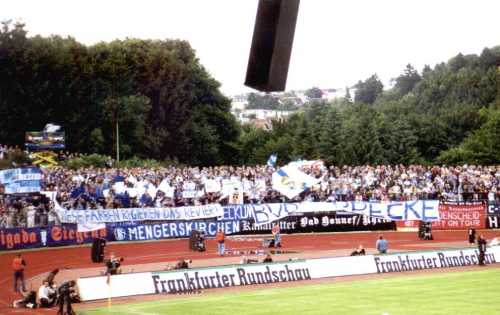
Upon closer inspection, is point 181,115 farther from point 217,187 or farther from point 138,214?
point 138,214

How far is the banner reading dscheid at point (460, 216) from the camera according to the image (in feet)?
155

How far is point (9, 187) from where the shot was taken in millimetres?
33125

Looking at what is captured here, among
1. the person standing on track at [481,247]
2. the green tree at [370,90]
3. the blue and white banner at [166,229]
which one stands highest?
the green tree at [370,90]

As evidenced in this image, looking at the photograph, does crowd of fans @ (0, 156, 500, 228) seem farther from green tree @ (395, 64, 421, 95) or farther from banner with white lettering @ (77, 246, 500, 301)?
green tree @ (395, 64, 421, 95)

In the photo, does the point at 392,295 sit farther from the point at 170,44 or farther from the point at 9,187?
the point at 170,44

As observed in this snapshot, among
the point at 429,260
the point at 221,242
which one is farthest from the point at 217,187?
the point at 429,260

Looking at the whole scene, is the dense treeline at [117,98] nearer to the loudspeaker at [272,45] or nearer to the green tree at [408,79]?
the loudspeaker at [272,45]

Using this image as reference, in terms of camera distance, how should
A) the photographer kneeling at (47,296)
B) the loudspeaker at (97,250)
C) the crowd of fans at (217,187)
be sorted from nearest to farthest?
the photographer kneeling at (47,296)
the loudspeaker at (97,250)
the crowd of fans at (217,187)

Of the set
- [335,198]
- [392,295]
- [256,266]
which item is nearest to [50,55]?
[335,198]

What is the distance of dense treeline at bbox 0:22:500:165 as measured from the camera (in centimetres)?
4916

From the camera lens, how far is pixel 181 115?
52500mm

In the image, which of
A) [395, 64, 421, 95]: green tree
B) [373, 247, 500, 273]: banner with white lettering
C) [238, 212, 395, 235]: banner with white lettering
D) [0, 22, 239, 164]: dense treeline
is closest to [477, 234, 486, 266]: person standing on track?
[373, 247, 500, 273]: banner with white lettering

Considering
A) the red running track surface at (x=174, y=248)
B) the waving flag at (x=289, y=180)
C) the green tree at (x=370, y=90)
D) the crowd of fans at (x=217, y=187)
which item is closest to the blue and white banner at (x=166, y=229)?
the red running track surface at (x=174, y=248)

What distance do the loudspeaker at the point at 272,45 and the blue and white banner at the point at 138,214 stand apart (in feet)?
110
